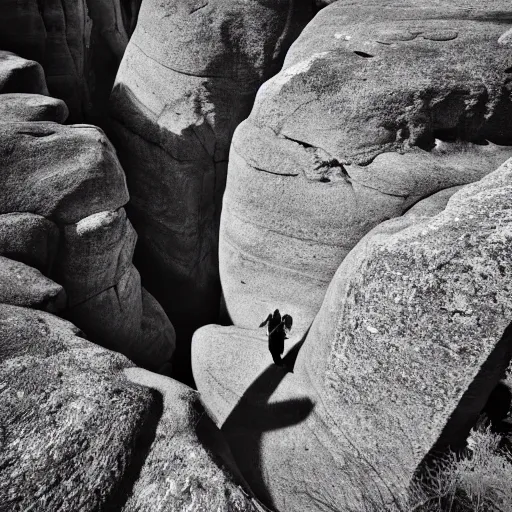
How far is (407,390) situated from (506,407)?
1412 millimetres

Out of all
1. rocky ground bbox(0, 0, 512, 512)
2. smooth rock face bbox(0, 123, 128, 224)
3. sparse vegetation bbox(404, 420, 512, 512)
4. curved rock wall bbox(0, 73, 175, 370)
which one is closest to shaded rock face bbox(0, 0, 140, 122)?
rocky ground bbox(0, 0, 512, 512)

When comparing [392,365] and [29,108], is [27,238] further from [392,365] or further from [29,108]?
[392,365]

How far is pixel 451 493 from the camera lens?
2506mm

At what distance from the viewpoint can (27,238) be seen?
3.27 metres

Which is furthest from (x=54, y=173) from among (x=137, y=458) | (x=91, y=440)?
(x=137, y=458)

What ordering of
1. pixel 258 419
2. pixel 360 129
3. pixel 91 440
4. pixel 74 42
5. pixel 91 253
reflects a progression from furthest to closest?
1. pixel 74 42
2. pixel 91 253
3. pixel 360 129
4. pixel 258 419
5. pixel 91 440

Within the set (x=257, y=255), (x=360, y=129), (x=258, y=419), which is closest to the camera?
(x=258, y=419)

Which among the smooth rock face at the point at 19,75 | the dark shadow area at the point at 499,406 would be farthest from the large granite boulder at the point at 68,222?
the dark shadow area at the point at 499,406

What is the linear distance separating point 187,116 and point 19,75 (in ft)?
4.49

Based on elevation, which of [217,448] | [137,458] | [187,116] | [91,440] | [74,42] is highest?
[74,42]

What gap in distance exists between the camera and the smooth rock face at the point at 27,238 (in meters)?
3.25

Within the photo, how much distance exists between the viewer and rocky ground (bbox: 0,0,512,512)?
7.72 feet

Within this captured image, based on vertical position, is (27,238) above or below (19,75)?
below

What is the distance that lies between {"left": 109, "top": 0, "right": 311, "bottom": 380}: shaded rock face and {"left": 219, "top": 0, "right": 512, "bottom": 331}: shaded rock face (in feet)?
1.89
